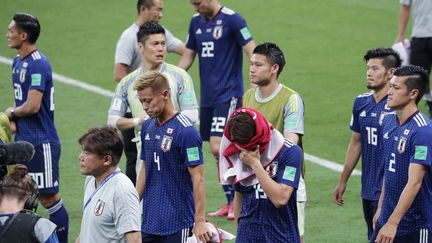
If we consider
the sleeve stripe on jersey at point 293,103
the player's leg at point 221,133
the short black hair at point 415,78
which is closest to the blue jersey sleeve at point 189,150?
the sleeve stripe on jersey at point 293,103

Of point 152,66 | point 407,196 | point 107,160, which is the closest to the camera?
point 107,160

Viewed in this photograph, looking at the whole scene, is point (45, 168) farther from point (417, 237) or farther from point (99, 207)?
point (417, 237)

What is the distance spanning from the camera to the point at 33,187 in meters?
6.87

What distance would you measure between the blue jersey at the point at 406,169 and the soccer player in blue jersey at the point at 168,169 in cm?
142

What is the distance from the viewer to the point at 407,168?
808 centimetres

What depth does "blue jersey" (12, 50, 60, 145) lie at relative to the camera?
1020 cm

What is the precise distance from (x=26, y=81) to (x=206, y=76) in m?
2.35

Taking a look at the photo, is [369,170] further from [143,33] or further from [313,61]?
[313,61]

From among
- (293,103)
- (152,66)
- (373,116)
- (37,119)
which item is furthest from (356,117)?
(37,119)

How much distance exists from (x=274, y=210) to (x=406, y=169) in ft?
3.84

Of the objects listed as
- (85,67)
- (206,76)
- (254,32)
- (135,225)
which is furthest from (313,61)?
(135,225)

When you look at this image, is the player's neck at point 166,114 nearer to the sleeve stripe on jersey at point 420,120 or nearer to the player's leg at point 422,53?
the sleeve stripe on jersey at point 420,120

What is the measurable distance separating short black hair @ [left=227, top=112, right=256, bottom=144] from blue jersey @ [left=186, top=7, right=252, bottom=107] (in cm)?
448

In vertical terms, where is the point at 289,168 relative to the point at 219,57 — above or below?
below
